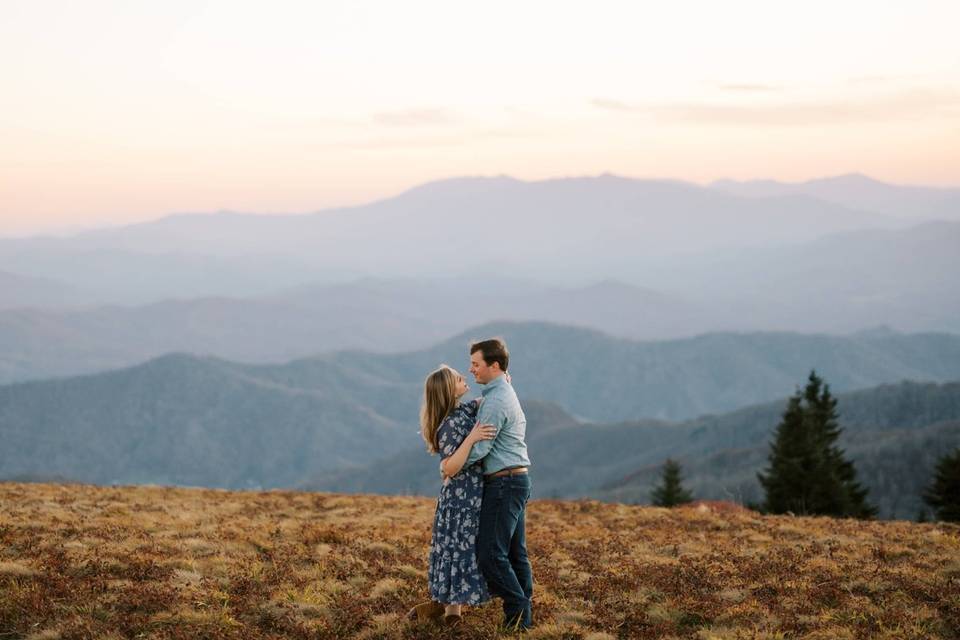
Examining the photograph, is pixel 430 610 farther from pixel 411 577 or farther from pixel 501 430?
pixel 411 577

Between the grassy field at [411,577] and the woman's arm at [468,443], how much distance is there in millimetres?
2186

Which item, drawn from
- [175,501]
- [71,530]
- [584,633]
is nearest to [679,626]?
[584,633]

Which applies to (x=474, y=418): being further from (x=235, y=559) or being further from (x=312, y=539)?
(x=312, y=539)

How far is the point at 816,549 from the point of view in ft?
51.0

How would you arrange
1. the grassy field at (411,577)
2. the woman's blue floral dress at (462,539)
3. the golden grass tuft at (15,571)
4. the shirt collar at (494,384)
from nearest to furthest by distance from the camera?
the shirt collar at (494,384), the woman's blue floral dress at (462,539), the grassy field at (411,577), the golden grass tuft at (15,571)

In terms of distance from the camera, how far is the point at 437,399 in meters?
10.1

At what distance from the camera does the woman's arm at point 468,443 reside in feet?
32.1

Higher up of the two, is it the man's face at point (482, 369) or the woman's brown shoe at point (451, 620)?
the man's face at point (482, 369)

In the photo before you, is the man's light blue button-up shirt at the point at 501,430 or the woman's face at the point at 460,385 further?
the woman's face at the point at 460,385

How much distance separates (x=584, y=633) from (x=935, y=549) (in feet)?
26.8

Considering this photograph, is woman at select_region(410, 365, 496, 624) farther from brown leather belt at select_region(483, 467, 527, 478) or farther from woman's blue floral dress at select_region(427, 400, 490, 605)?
brown leather belt at select_region(483, 467, 527, 478)

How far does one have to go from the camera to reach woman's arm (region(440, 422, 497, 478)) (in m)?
9.79

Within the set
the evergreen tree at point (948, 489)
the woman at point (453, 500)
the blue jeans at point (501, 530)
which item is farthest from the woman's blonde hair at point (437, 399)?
the evergreen tree at point (948, 489)

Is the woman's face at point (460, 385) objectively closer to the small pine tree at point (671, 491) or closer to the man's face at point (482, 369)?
the man's face at point (482, 369)
